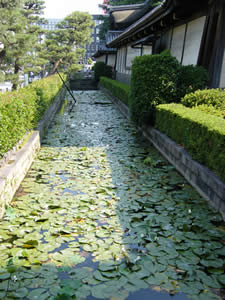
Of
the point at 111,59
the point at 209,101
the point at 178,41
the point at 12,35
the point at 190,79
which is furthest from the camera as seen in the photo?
the point at 111,59

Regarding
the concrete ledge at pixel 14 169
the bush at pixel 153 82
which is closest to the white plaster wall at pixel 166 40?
the bush at pixel 153 82

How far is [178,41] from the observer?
9.50 metres

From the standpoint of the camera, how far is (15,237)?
10.3 feet

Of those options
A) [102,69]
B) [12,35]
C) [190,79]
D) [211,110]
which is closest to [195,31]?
[190,79]

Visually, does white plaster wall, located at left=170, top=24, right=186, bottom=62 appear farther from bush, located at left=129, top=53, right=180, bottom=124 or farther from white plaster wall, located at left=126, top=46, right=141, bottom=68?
white plaster wall, located at left=126, top=46, right=141, bottom=68

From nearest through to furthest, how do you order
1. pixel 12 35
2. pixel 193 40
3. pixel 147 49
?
pixel 193 40
pixel 147 49
pixel 12 35

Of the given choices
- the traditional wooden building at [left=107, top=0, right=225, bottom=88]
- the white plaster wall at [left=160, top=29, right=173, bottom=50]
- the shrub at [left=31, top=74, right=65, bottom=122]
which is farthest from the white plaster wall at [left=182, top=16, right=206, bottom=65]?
the shrub at [left=31, top=74, right=65, bottom=122]

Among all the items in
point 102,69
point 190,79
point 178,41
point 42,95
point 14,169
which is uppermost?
point 178,41

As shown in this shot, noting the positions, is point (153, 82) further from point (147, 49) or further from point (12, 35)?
point (12, 35)

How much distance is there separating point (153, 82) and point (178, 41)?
10.1ft

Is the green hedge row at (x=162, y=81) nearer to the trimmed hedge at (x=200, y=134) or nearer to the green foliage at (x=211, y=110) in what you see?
the trimmed hedge at (x=200, y=134)

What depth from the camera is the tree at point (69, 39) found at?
33816 millimetres

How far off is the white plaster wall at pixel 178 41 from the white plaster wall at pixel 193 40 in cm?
48

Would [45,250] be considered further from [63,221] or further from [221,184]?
[221,184]
